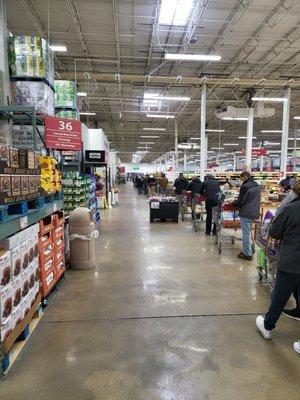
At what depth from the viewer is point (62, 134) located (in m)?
4.68

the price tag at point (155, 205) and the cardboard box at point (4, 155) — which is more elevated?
the cardboard box at point (4, 155)

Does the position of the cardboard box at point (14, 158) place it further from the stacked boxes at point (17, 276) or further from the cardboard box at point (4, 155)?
the stacked boxes at point (17, 276)

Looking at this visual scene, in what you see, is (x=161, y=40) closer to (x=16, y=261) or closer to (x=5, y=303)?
(x=16, y=261)

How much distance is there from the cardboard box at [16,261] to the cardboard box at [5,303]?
142 mm

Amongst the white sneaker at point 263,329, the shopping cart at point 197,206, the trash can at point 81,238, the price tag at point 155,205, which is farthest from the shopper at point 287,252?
the price tag at point 155,205

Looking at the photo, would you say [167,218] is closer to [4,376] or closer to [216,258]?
[216,258]

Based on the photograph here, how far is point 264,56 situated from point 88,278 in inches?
403

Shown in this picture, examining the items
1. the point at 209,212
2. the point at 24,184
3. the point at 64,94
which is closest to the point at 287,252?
the point at 24,184

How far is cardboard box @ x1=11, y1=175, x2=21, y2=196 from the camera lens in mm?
2701

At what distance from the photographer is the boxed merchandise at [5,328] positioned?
2.48 m

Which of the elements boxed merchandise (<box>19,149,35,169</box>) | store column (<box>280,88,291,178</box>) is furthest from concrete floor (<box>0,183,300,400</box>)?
store column (<box>280,88,291,178</box>)

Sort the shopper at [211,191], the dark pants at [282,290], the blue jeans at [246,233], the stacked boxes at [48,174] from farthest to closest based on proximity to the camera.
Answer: the shopper at [211,191] → the blue jeans at [246,233] → the stacked boxes at [48,174] → the dark pants at [282,290]

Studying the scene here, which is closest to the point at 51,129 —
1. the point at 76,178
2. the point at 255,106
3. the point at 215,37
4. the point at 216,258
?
the point at 76,178

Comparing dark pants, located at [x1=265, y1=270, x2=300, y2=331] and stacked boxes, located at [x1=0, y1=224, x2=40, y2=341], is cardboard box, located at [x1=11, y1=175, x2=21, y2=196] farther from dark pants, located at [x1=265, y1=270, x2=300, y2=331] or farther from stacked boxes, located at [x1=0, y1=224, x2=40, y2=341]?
dark pants, located at [x1=265, y1=270, x2=300, y2=331]
